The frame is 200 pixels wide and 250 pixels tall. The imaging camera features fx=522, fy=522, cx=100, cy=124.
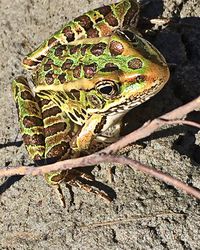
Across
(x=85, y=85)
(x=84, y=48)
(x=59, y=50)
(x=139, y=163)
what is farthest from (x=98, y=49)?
(x=139, y=163)

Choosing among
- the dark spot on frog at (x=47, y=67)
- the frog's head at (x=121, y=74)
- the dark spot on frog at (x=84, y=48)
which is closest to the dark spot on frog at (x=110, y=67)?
the frog's head at (x=121, y=74)

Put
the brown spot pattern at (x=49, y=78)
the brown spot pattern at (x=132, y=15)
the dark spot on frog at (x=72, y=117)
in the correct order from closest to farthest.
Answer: the brown spot pattern at (x=49, y=78) < the dark spot on frog at (x=72, y=117) < the brown spot pattern at (x=132, y=15)

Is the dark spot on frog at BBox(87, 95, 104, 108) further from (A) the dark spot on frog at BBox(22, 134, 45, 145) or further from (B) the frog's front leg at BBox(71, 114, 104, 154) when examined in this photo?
(A) the dark spot on frog at BBox(22, 134, 45, 145)

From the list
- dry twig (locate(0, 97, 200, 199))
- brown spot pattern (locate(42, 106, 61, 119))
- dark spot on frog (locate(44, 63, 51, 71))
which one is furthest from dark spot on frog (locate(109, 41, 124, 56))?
dry twig (locate(0, 97, 200, 199))

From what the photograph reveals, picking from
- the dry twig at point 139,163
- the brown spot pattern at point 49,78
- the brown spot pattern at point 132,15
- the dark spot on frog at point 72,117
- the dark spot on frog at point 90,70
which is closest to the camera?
the dry twig at point 139,163

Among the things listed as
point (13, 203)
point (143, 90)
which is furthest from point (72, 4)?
point (13, 203)

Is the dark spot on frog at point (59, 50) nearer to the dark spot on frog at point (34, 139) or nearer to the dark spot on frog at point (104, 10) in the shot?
the dark spot on frog at point (104, 10)
